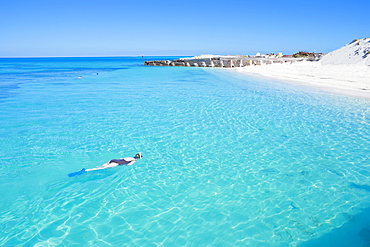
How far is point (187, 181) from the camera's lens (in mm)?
7035

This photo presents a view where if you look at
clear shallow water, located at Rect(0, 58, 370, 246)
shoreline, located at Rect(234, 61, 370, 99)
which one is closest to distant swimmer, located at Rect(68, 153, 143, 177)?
clear shallow water, located at Rect(0, 58, 370, 246)

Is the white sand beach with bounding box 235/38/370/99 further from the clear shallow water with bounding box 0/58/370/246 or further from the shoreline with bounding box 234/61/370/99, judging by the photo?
the clear shallow water with bounding box 0/58/370/246

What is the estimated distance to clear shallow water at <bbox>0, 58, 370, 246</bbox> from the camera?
16.8ft

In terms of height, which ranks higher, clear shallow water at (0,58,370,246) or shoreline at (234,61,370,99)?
shoreline at (234,61,370,99)

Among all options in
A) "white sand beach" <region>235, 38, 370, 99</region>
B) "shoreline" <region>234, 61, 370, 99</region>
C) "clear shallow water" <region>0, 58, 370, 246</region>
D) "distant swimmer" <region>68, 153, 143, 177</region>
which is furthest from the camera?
"white sand beach" <region>235, 38, 370, 99</region>

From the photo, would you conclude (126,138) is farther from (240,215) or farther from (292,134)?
(292,134)

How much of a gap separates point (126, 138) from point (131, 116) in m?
3.70

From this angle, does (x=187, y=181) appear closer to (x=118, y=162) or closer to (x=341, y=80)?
(x=118, y=162)

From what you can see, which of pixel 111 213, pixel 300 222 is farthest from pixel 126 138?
pixel 300 222

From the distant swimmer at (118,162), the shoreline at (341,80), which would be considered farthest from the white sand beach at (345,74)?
the distant swimmer at (118,162)

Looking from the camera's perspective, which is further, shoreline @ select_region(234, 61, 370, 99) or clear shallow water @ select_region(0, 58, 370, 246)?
shoreline @ select_region(234, 61, 370, 99)

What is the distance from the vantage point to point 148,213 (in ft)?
18.7

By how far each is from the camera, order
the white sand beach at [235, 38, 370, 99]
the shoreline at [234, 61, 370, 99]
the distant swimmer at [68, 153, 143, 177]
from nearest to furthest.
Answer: the distant swimmer at [68, 153, 143, 177], the shoreline at [234, 61, 370, 99], the white sand beach at [235, 38, 370, 99]

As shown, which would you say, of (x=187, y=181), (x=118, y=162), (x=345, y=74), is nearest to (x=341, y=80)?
(x=345, y=74)
